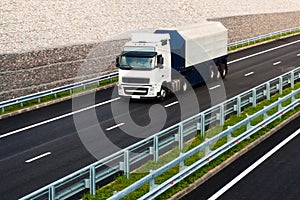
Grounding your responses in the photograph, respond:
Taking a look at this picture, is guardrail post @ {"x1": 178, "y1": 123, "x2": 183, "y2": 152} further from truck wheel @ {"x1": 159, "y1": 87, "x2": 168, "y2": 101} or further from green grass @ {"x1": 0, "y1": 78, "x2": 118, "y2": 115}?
green grass @ {"x1": 0, "y1": 78, "x2": 118, "y2": 115}

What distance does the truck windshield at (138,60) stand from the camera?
93.0ft

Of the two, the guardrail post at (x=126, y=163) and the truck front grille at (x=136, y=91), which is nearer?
the guardrail post at (x=126, y=163)

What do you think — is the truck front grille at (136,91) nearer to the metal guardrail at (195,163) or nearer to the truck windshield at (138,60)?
the truck windshield at (138,60)

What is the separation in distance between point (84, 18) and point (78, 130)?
27.0 meters

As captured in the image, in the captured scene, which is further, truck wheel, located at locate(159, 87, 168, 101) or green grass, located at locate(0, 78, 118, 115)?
truck wheel, located at locate(159, 87, 168, 101)

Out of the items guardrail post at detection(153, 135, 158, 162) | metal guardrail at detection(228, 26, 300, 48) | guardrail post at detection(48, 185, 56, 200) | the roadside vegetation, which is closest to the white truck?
the roadside vegetation

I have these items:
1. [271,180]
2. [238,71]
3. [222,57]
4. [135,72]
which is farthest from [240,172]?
[238,71]

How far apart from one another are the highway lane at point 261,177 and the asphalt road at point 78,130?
4662 mm

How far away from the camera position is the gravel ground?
138ft

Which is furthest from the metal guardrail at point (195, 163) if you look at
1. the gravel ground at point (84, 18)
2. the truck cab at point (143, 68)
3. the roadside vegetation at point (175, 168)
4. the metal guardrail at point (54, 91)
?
the gravel ground at point (84, 18)

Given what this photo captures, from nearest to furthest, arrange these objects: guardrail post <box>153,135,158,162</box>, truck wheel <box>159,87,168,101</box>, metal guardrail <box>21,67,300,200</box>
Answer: metal guardrail <box>21,67,300,200</box>, guardrail post <box>153,135,158,162</box>, truck wheel <box>159,87,168,101</box>

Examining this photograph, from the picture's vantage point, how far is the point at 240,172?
16750mm

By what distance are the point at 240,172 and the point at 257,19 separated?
4212cm

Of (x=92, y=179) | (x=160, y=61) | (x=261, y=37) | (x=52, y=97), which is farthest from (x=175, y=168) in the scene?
(x=261, y=37)
